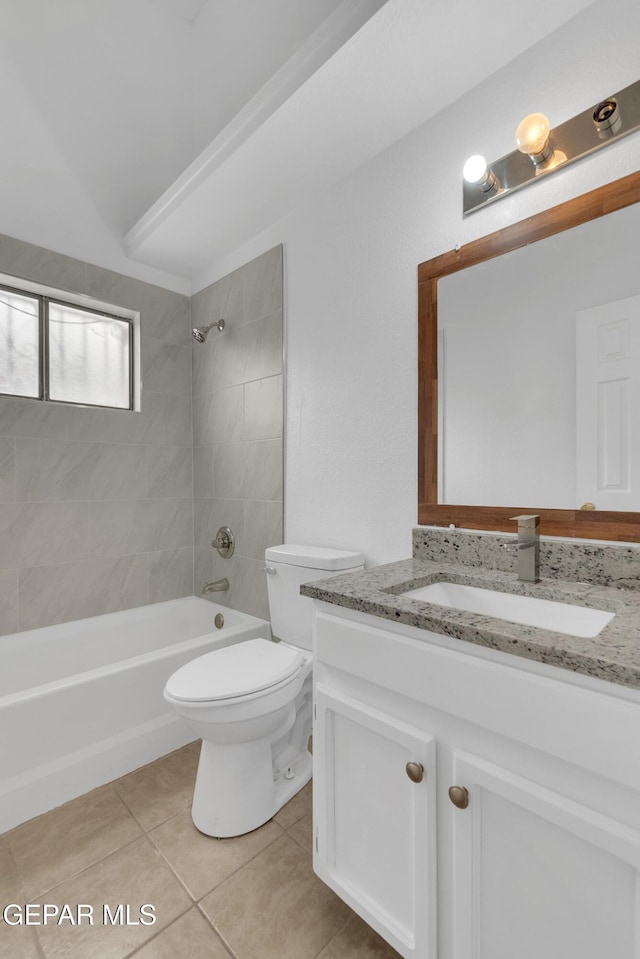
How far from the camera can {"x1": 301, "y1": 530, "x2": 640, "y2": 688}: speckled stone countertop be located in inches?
27.2

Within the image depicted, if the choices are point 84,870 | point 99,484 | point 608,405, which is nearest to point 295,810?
point 84,870

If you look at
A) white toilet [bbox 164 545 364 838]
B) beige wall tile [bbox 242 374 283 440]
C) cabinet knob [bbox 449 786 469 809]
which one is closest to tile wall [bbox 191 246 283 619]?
beige wall tile [bbox 242 374 283 440]

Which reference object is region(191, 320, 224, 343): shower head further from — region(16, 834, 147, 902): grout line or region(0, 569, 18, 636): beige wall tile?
region(16, 834, 147, 902): grout line

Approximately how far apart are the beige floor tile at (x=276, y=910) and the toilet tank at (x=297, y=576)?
659mm

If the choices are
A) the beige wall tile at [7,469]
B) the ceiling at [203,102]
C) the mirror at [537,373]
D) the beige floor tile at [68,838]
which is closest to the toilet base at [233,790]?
the beige floor tile at [68,838]

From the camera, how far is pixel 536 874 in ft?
2.43

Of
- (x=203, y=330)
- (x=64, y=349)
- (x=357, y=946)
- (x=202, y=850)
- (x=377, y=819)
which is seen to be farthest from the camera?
(x=203, y=330)

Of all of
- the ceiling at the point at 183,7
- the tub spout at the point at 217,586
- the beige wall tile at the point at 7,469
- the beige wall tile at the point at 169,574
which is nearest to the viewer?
the beige wall tile at the point at 7,469

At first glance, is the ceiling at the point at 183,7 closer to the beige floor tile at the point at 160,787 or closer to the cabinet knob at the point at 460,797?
the cabinet knob at the point at 460,797

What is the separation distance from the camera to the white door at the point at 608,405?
112cm

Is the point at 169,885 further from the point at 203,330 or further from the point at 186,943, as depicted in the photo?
the point at 203,330

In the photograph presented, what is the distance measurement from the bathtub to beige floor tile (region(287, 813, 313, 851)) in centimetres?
59

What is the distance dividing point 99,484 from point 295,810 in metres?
1.72

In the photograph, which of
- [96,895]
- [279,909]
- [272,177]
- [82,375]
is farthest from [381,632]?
[82,375]
